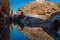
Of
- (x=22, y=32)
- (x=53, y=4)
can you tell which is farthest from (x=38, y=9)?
(x=22, y=32)

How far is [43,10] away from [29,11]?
59 centimetres

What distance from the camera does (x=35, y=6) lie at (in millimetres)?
9055

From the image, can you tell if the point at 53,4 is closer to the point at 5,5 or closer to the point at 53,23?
the point at 5,5

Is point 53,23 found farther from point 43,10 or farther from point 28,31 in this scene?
point 43,10

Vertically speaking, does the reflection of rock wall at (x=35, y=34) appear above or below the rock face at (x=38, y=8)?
below

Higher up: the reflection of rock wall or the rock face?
the rock face

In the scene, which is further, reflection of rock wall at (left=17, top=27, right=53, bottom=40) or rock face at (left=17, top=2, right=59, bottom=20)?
rock face at (left=17, top=2, right=59, bottom=20)

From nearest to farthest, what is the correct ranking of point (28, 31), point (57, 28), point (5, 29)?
1. point (57, 28)
2. point (5, 29)
3. point (28, 31)

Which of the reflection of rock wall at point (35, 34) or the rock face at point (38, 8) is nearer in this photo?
the reflection of rock wall at point (35, 34)

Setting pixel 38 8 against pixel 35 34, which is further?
pixel 38 8

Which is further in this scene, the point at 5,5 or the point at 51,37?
the point at 5,5

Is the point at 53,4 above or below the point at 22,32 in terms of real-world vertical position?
above

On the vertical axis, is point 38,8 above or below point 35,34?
above

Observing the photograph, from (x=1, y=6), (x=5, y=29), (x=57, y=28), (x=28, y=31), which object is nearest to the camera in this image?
(x=57, y=28)
